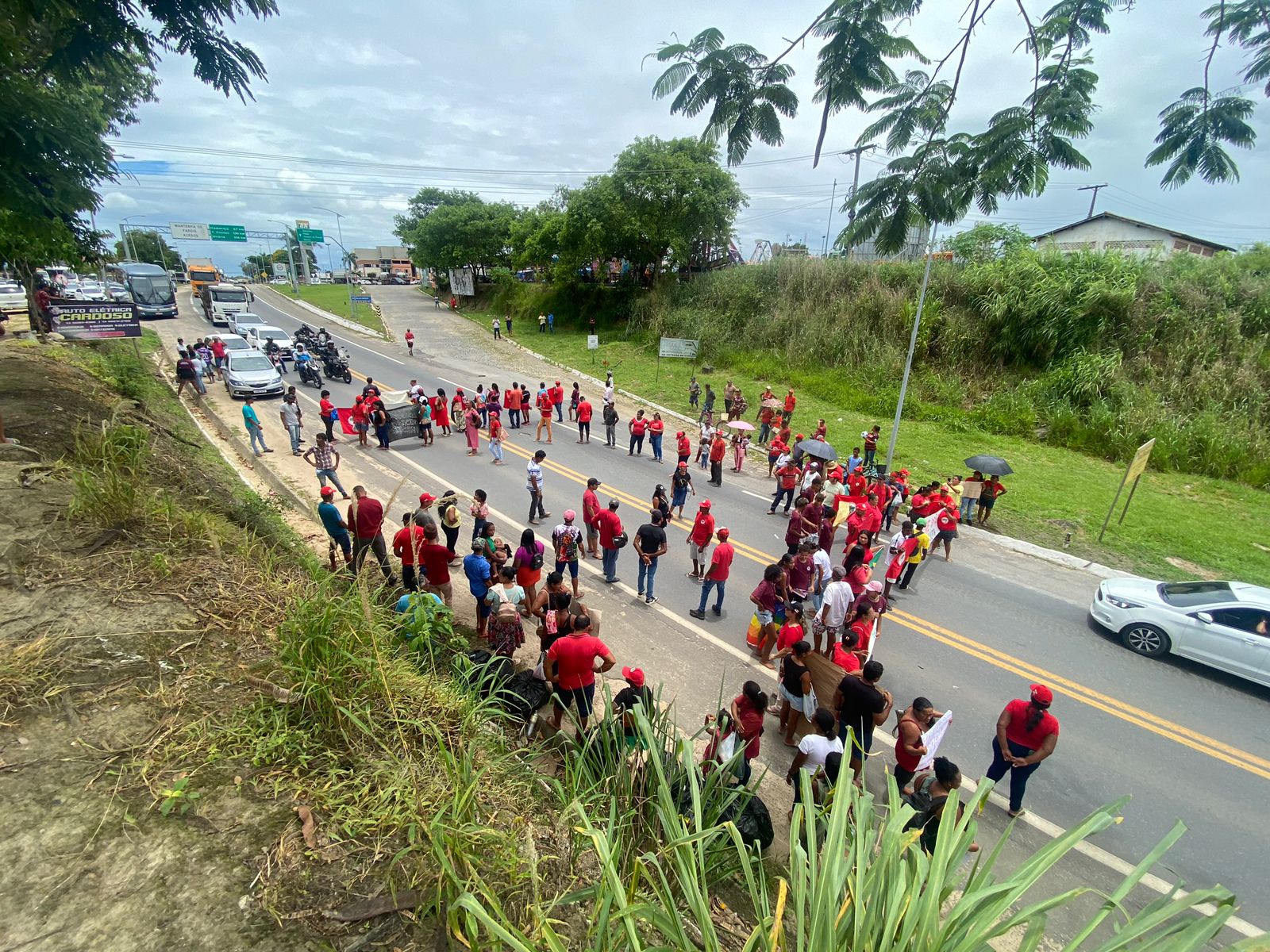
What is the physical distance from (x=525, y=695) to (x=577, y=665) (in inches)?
22.8

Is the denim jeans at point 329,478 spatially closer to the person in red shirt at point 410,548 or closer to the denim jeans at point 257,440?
the denim jeans at point 257,440

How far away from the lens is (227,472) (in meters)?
11.6

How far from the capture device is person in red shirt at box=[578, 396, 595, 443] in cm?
1662

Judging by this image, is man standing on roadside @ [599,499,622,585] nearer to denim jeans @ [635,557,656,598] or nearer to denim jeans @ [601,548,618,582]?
denim jeans @ [601,548,618,582]

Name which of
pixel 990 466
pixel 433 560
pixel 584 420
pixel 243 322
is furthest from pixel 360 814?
pixel 243 322

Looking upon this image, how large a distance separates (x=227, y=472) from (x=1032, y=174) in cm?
1347

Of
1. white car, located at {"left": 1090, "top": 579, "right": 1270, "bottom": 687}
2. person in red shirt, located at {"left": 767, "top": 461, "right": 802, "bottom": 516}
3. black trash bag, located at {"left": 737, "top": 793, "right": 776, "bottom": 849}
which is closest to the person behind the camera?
black trash bag, located at {"left": 737, "top": 793, "right": 776, "bottom": 849}

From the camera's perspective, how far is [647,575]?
8.66 meters

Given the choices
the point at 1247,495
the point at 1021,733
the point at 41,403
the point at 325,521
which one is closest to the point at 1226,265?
the point at 1247,495

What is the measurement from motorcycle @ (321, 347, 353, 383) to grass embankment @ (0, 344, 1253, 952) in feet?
62.9

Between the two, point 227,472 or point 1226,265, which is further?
point 1226,265

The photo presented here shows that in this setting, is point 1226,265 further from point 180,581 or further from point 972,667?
point 180,581

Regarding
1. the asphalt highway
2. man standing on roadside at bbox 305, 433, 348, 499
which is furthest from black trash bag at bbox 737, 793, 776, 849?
man standing on roadside at bbox 305, 433, 348, 499

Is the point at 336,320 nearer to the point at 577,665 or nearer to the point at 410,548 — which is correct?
the point at 410,548
